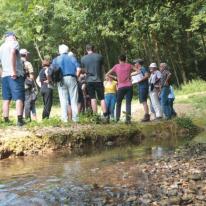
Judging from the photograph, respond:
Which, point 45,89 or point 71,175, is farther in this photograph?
point 45,89

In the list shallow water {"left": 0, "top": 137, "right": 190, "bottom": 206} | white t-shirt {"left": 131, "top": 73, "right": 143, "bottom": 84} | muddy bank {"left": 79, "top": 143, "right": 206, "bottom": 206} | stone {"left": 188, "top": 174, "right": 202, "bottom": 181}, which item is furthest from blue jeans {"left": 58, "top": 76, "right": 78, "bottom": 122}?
stone {"left": 188, "top": 174, "right": 202, "bottom": 181}

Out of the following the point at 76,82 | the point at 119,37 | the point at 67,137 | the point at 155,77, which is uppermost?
the point at 119,37

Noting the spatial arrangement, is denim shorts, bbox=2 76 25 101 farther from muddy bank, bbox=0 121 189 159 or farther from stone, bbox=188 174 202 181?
stone, bbox=188 174 202 181

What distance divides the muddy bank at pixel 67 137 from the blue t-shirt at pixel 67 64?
1.66m

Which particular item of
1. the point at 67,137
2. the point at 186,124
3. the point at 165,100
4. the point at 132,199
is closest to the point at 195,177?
the point at 132,199

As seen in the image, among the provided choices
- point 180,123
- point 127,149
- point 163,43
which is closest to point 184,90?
point 163,43

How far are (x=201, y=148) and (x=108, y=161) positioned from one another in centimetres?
193

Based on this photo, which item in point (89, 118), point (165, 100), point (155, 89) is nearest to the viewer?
point (89, 118)

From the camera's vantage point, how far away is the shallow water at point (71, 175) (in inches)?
230

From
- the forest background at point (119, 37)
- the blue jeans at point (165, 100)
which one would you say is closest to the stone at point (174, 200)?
the blue jeans at point (165, 100)

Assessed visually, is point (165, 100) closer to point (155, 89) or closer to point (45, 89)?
point (155, 89)

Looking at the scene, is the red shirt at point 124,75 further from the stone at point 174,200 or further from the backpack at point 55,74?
the stone at point 174,200

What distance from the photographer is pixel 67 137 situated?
9977 millimetres

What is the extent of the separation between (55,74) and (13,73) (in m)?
1.45
